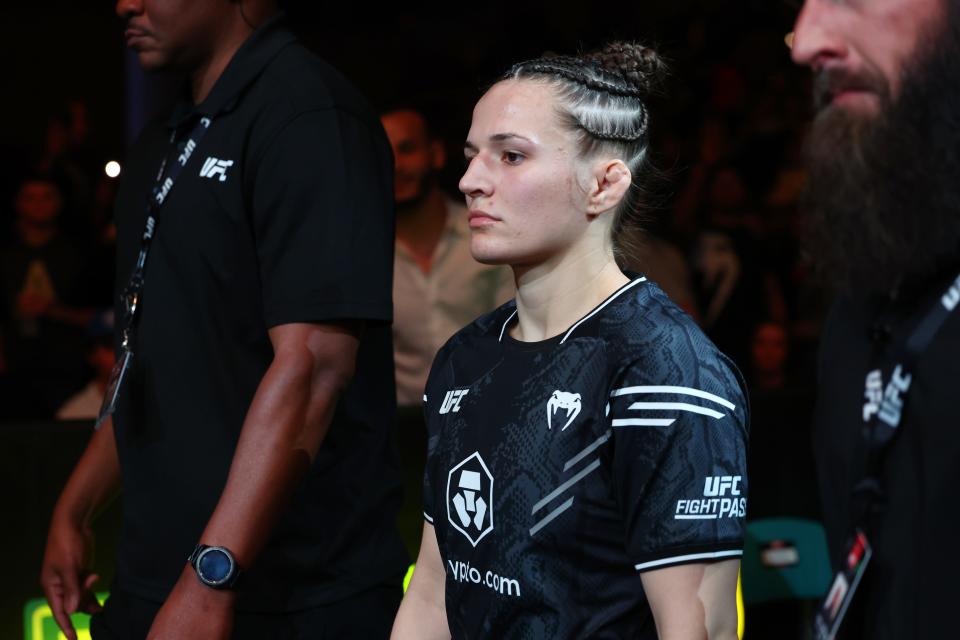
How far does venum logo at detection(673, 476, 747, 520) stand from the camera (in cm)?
185

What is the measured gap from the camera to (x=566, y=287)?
209cm

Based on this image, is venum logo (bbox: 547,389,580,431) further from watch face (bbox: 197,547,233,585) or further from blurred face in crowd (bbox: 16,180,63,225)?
blurred face in crowd (bbox: 16,180,63,225)

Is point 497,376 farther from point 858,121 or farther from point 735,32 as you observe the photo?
point 735,32

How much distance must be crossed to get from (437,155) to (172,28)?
2.33 m

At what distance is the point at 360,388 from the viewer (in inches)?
97.5

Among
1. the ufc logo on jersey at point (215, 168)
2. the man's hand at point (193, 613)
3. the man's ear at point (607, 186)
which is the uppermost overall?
the man's ear at point (607, 186)

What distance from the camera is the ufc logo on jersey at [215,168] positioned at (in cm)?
237

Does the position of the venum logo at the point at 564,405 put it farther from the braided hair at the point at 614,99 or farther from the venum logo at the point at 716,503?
the braided hair at the point at 614,99

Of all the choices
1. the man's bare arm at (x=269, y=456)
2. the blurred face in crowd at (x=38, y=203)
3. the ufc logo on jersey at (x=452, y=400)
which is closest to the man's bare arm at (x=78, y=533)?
the man's bare arm at (x=269, y=456)

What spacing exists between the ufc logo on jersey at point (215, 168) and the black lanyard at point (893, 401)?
1.30 m

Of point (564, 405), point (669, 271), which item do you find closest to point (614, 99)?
point (564, 405)

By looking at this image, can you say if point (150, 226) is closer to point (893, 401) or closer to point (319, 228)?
point (319, 228)

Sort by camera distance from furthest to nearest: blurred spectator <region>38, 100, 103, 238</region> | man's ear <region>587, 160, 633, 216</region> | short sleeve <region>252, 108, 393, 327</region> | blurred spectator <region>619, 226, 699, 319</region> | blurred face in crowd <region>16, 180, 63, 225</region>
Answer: blurred spectator <region>38, 100, 103, 238</region> < blurred face in crowd <region>16, 180, 63, 225</region> < blurred spectator <region>619, 226, 699, 319</region> < short sleeve <region>252, 108, 393, 327</region> < man's ear <region>587, 160, 633, 216</region>

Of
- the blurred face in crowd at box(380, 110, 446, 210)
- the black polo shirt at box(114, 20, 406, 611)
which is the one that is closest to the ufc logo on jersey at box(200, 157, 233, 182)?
the black polo shirt at box(114, 20, 406, 611)
